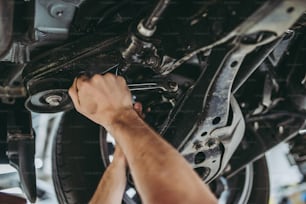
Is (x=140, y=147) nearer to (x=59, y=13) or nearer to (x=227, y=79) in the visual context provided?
(x=227, y=79)

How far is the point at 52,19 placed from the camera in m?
1.48

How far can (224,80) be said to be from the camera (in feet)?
4.74

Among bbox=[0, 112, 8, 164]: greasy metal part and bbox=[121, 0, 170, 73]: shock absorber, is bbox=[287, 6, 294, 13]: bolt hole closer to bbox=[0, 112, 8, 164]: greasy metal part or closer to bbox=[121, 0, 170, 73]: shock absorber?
bbox=[121, 0, 170, 73]: shock absorber

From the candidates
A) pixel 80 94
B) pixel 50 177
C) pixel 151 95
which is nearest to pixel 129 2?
pixel 80 94

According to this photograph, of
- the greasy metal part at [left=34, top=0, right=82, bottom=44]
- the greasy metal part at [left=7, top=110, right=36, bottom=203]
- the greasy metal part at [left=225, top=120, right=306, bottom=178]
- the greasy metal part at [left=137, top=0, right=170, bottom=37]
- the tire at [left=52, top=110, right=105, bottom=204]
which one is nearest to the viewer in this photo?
the greasy metal part at [left=137, top=0, right=170, bottom=37]

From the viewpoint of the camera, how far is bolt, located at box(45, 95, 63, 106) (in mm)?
1594

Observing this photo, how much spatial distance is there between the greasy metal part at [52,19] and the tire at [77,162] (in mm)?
369

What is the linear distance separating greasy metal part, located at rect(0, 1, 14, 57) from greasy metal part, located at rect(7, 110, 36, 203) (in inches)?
11.5

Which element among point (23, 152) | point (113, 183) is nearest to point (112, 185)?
point (113, 183)

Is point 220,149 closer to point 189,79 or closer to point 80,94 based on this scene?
point 189,79

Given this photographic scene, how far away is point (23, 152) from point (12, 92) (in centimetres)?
15

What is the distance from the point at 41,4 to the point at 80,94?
22 cm

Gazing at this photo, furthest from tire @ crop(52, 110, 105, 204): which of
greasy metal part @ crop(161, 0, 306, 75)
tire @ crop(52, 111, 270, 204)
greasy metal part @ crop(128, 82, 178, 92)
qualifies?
greasy metal part @ crop(161, 0, 306, 75)

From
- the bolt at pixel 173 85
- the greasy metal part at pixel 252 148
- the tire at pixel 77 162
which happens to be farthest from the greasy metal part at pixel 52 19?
the greasy metal part at pixel 252 148
